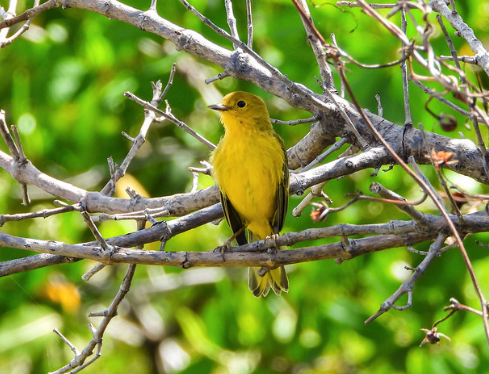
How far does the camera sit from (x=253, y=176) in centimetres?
483

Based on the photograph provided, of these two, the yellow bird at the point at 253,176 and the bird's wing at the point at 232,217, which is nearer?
the bird's wing at the point at 232,217

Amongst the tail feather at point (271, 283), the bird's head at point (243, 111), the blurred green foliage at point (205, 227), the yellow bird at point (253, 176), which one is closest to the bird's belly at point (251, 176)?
the yellow bird at point (253, 176)

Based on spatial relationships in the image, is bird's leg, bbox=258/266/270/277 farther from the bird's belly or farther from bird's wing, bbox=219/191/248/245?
the bird's belly

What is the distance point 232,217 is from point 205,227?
246 centimetres

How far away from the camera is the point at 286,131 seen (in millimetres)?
7004

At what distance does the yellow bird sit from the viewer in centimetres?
477

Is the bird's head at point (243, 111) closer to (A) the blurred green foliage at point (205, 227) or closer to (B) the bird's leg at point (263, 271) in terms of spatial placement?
(A) the blurred green foliage at point (205, 227)

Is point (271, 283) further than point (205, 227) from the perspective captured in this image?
No

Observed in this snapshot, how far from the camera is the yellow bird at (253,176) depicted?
4.77 metres

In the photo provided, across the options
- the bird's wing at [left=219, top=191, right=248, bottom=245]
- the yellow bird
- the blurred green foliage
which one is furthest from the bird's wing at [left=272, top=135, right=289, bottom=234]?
the blurred green foliage

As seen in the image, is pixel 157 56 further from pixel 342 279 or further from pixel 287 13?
pixel 342 279

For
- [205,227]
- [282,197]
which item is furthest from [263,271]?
[205,227]

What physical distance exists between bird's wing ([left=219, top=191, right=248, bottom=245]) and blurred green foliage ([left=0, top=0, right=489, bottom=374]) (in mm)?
1053

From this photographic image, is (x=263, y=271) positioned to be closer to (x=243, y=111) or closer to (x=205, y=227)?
(x=243, y=111)
